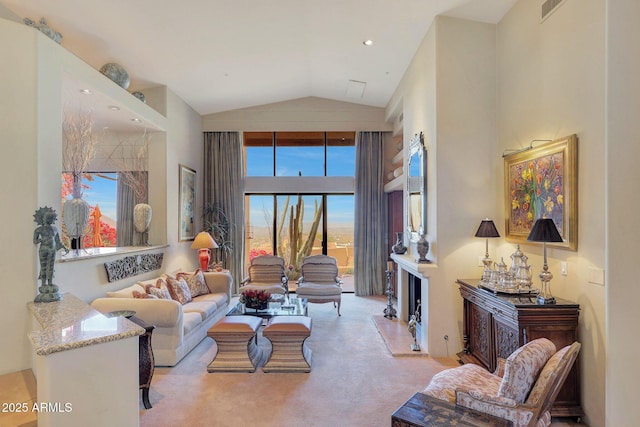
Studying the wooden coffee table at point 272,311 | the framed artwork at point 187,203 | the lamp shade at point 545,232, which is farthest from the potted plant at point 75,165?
the lamp shade at point 545,232

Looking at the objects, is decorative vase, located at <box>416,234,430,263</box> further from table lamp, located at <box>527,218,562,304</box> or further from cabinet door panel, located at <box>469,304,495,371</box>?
table lamp, located at <box>527,218,562,304</box>

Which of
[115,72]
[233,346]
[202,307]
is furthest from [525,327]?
[115,72]

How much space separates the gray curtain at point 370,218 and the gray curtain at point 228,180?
2.62 m

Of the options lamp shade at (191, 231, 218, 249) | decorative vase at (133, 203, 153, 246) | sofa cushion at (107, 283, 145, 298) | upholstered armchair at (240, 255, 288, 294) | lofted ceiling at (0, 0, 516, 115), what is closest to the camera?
lofted ceiling at (0, 0, 516, 115)

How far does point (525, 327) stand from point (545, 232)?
794mm

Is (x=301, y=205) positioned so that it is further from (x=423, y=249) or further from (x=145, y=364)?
(x=145, y=364)

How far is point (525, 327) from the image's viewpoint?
8.96 feet

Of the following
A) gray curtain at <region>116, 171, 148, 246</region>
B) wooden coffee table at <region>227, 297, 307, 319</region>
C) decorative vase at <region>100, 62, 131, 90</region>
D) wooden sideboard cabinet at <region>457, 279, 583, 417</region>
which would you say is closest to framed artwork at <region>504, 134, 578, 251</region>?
wooden sideboard cabinet at <region>457, 279, 583, 417</region>

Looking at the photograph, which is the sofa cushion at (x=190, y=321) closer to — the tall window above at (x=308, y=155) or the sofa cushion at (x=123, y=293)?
the sofa cushion at (x=123, y=293)

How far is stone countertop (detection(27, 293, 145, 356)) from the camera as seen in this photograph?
1.63m

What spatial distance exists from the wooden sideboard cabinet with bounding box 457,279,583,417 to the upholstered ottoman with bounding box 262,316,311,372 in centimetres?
183

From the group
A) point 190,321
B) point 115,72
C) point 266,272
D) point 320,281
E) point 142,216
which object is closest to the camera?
point 190,321

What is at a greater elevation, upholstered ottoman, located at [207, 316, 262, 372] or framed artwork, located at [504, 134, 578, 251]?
framed artwork, located at [504, 134, 578, 251]

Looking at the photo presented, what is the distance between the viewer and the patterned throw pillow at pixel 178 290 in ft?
15.7
